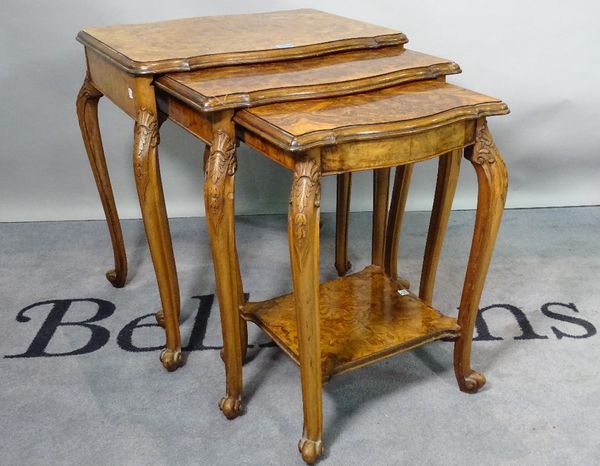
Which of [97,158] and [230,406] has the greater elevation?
[97,158]

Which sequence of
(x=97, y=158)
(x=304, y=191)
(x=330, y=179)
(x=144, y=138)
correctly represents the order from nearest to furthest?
1. (x=304, y=191)
2. (x=144, y=138)
3. (x=97, y=158)
4. (x=330, y=179)

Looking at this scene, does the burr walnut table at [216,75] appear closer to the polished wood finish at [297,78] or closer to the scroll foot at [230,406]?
the polished wood finish at [297,78]

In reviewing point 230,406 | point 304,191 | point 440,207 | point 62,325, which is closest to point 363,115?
point 304,191

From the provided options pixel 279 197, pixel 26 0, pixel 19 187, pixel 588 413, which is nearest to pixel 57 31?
pixel 26 0

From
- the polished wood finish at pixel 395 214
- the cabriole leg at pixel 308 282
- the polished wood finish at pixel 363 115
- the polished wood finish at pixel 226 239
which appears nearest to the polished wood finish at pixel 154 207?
the polished wood finish at pixel 226 239

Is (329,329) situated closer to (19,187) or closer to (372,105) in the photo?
(372,105)

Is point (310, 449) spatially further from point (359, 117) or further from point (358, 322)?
point (359, 117)

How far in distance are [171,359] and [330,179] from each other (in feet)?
3.83

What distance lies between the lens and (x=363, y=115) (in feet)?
4.45

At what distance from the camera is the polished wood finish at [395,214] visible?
6.38ft

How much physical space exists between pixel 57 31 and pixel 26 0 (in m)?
0.13

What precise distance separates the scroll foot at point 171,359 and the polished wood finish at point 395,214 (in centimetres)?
61

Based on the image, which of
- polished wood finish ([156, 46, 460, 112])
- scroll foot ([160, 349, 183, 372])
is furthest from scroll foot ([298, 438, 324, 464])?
polished wood finish ([156, 46, 460, 112])

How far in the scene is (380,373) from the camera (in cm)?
181
